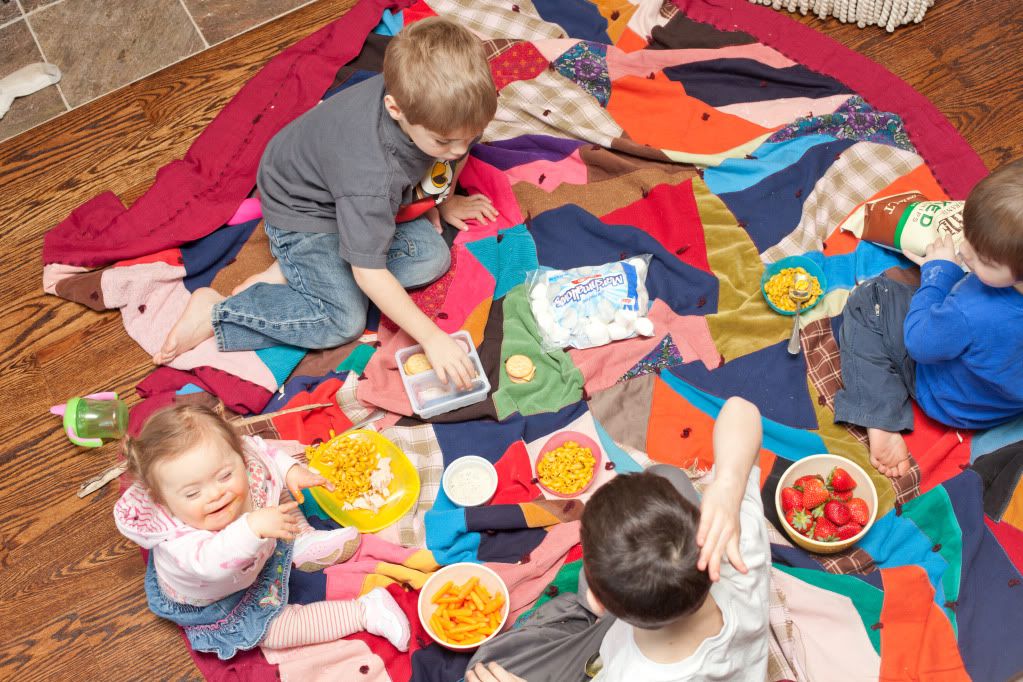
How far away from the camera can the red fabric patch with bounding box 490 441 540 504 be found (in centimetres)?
178

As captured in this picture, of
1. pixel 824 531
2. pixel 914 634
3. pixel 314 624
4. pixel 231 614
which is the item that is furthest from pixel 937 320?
pixel 231 614

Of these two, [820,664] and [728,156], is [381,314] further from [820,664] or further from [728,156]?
[820,664]

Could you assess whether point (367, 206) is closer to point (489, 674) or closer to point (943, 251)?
point (489, 674)

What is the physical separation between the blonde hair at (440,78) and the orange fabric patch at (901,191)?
2.99 ft

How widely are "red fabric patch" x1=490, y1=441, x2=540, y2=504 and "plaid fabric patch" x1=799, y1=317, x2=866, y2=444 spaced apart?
2.12 ft

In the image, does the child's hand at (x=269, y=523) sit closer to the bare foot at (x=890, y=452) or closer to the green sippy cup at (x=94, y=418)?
the green sippy cup at (x=94, y=418)

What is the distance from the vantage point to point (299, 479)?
1.64m

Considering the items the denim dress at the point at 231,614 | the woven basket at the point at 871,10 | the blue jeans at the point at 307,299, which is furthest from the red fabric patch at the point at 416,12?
the denim dress at the point at 231,614

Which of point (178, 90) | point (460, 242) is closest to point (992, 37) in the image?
point (460, 242)

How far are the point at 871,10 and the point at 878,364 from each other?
109cm

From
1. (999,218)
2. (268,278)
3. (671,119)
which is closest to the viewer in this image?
(999,218)

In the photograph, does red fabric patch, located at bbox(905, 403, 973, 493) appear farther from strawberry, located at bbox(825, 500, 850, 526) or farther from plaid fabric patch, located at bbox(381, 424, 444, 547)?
plaid fabric patch, located at bbox(381, 424, 444, 547)

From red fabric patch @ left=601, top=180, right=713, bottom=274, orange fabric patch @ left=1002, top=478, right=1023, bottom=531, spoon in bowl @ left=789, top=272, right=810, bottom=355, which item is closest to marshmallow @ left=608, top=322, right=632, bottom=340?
red fabric patch @ left=601, top=180, right=713, bottom=274

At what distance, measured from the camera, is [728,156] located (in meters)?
2.11
